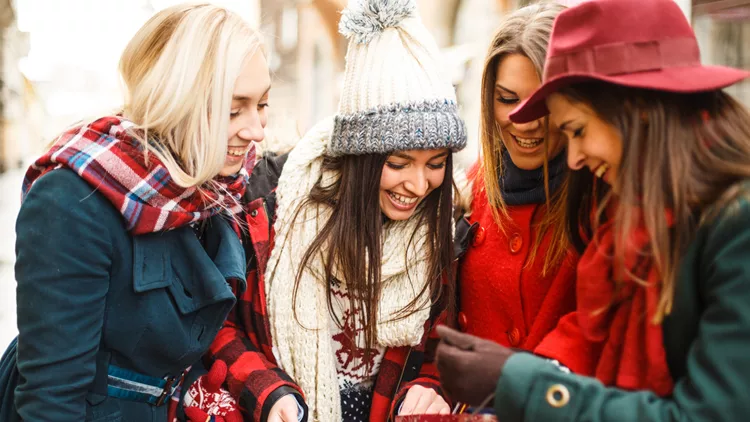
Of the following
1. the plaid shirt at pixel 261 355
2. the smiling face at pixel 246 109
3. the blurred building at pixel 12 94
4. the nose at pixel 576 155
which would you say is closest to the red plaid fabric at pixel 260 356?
the plaid shirt at pixel 261 355

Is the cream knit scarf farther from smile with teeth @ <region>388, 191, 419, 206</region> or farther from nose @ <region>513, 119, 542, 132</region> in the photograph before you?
nose @ <region>513, 119, 542, 132</region>

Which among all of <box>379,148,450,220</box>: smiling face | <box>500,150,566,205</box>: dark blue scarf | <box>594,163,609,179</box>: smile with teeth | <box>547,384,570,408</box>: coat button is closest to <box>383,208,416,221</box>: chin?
<box>379,148,450,220</box>: smiling face

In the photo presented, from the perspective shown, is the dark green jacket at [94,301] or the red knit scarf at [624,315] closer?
the red knit scarf at [624,315]

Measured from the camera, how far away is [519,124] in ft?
6.54

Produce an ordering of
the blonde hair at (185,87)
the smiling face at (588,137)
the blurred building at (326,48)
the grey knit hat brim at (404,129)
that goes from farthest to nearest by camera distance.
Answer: the blurred building at (326,48) → the grey knit hat brim at (404,129) → the blonde hair at (185,87) → the smiling face at (588,137)

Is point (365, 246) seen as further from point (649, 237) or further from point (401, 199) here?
point (649, 237)

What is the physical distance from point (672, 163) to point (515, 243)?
0.84 m

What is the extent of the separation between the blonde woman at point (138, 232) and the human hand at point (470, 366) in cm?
76

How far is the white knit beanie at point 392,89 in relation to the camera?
7.10 ft

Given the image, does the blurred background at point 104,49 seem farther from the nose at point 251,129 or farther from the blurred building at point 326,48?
the nose at point 251,129

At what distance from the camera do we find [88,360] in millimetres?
1720

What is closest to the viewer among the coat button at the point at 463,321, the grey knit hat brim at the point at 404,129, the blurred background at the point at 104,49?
the grey knit hat brim at the point at 404,129

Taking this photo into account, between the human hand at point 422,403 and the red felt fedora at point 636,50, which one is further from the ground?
the red felt fedora at point 636,50

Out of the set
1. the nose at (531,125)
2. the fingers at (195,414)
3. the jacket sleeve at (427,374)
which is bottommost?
the fingers at (195,414)
